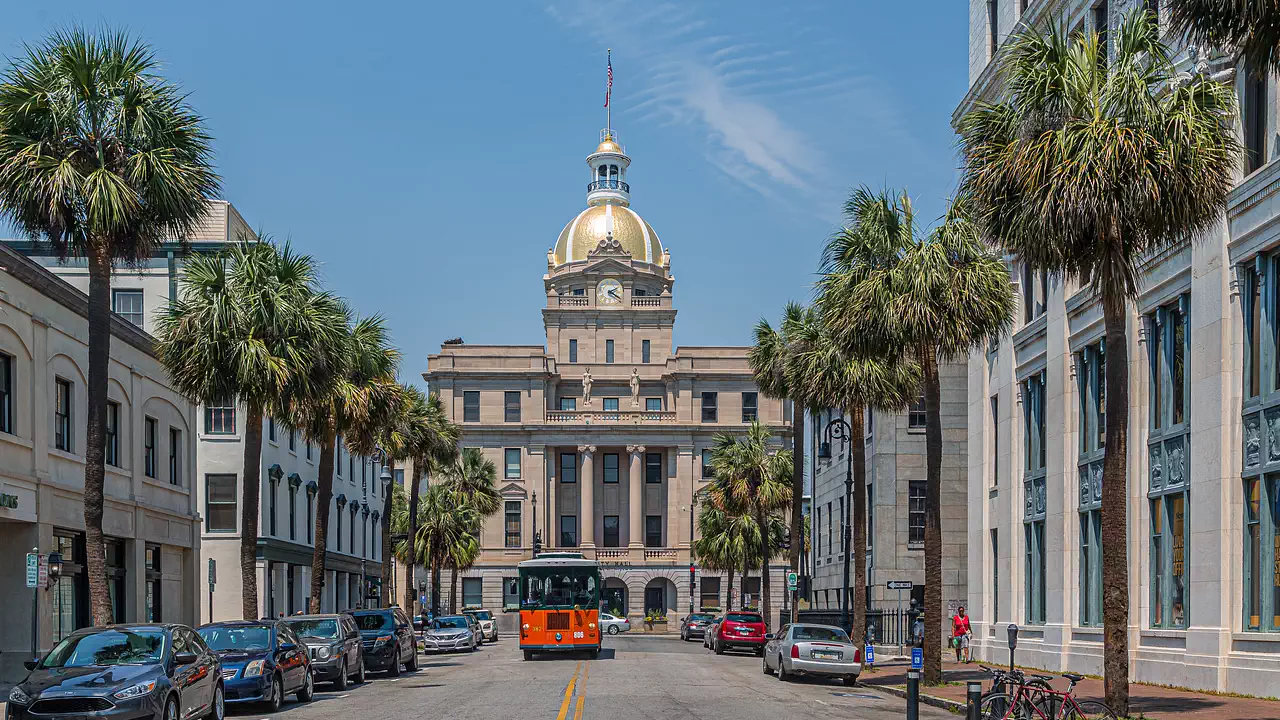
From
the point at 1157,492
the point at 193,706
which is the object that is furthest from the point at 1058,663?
the point at 193,706

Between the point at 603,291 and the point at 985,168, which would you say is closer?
the point at 985,168

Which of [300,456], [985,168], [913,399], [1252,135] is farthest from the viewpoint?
[300,456]

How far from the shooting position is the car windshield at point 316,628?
1205 inches

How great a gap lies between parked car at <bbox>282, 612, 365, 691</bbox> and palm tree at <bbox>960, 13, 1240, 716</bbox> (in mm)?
16710

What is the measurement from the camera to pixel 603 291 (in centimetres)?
11950

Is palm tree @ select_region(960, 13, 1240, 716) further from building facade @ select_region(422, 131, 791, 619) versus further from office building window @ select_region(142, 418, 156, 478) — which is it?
building facade @ select_region(422, 131, 791, 619)

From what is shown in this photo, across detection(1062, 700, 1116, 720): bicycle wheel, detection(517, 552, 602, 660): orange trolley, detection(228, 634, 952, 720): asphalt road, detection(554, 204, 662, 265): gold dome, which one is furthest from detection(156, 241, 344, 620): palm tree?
detection(554, 204, 662, 265): gold dome

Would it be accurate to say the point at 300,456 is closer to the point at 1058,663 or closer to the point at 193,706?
the point at 1058,663

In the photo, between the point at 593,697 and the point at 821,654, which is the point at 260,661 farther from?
the point at 821,654

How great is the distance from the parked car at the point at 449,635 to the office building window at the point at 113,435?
18466 mm

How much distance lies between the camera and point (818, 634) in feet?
110

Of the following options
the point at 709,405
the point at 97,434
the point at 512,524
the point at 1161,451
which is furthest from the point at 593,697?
the point at 709,405

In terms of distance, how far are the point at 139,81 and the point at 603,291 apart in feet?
309

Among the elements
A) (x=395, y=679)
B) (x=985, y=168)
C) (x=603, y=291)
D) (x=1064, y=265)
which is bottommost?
(x=395, y=679)
